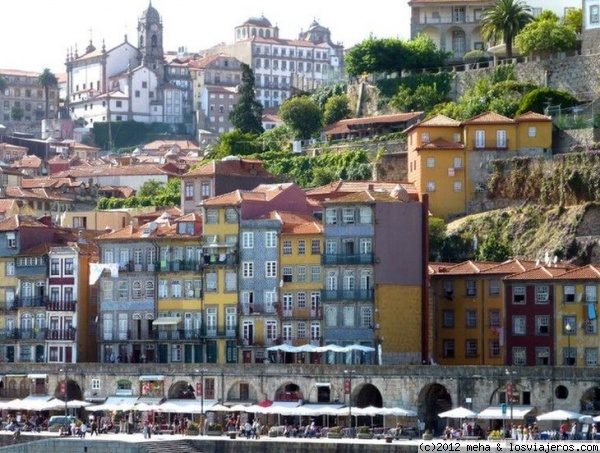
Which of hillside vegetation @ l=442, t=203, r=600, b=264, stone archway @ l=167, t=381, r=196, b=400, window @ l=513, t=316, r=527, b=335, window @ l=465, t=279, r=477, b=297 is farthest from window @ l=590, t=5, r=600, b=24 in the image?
stone archway @ l=167, t=381, r=196, b=400

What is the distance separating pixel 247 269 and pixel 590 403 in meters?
18.4

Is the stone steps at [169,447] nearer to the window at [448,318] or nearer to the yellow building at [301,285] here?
the yellow building at [301,285]

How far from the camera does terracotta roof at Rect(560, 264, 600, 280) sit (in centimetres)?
9006

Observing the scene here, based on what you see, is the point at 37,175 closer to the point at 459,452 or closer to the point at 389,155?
the point at 389,155

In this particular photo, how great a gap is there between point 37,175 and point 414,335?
236ft

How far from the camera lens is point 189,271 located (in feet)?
318

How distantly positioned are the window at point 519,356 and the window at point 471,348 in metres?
3.65

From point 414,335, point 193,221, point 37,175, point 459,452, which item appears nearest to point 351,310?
point 414,335

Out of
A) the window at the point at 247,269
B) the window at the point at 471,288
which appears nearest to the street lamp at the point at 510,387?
the window at the point at 471,288

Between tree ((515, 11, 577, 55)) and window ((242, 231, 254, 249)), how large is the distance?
32.4 m

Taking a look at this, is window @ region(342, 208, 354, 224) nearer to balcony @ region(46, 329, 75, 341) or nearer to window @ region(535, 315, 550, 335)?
window @ region(535, 315, 550, 335)

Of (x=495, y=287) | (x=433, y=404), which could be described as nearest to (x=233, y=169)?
(x=495, y=287)

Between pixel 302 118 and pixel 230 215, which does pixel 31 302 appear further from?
pixel 302 118

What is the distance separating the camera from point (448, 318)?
95562 mm
